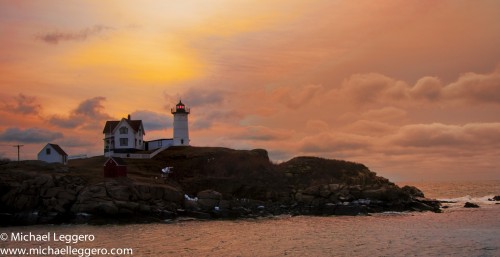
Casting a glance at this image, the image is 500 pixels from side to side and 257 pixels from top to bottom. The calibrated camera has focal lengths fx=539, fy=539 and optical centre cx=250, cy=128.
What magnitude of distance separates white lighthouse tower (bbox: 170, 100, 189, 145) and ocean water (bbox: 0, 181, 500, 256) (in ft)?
128

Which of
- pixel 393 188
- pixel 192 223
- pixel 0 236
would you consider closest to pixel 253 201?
pixel 192 223

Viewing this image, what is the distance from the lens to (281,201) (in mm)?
70188

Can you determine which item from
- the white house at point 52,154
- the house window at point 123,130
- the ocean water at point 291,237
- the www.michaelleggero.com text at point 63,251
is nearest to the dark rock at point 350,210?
the ocean water at point 291,237

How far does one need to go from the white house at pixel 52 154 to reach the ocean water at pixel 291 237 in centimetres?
2831

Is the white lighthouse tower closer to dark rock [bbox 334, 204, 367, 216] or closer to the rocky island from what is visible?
the rocky island

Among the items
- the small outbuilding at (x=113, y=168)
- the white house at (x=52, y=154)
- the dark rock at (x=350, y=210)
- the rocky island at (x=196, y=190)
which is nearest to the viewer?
the rocky island at (x=196, y=190)

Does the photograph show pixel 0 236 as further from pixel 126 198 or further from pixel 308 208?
pixel 308 208

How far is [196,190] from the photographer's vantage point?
7212 cm

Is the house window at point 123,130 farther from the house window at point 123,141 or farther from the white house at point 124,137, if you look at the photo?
the house window at point 123,141

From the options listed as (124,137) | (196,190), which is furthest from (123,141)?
(196,190)

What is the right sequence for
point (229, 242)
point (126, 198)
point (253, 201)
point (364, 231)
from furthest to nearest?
point (253, 201), point (126, 198), point (364, 231), point (229, 242)

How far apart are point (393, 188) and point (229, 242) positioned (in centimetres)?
3765

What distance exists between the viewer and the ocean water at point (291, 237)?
129ft

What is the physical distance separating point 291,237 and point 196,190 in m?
28.4
